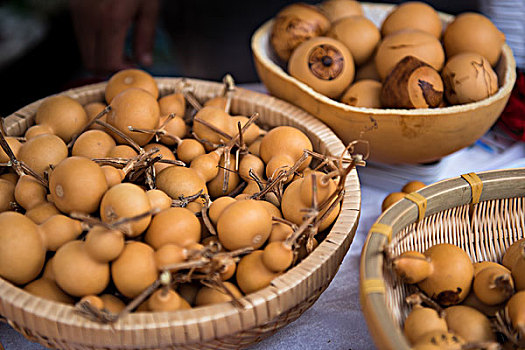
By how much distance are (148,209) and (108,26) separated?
96 centimetres

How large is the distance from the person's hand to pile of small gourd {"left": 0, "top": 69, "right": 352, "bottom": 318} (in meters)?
0.67

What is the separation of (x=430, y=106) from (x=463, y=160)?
0.26m

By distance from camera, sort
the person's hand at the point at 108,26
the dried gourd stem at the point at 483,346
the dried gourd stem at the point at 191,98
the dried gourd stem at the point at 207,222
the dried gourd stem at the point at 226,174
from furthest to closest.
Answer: the person's hand at the point at 108,26 → the dried gourd stem at the point at 191,98 → the dried gourd stem at the point at 226,174 → the dried gourd stem at the point at 207,222 → the dried gourd stem at the point at 483,346

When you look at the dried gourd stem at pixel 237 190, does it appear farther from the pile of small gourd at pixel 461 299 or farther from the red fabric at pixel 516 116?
the red fabric at pixel 516 116

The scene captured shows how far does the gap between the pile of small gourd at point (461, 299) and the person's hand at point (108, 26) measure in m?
1.04

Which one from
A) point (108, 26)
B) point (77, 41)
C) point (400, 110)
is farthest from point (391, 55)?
point (77, 41)

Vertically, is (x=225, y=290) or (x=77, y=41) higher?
(x=225, y=290)

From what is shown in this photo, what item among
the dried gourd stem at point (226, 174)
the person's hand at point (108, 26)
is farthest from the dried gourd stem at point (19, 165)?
the person's hand at point (108, 26)

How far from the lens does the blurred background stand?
1.58 metres

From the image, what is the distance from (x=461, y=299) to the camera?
52cm

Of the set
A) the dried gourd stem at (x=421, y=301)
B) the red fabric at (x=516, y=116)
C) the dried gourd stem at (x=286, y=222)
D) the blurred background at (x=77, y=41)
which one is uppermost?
the dried gourd stem at (x=286, y=222)

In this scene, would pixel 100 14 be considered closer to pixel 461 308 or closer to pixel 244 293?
pixel 244 293

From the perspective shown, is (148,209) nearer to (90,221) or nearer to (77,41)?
(90,221)

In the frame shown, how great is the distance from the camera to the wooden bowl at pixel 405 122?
0.71 m
